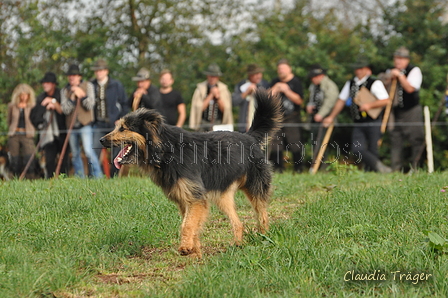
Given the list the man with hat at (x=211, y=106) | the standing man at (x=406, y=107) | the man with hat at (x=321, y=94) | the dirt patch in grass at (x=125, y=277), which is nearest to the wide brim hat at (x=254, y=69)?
the man with hat at (x=211, y=106)

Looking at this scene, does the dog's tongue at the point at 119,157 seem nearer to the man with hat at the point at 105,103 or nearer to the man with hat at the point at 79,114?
the man with hat at the point at 79,114

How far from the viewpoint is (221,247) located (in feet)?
18.0

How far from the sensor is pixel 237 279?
4051mm

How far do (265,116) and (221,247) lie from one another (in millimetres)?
1692

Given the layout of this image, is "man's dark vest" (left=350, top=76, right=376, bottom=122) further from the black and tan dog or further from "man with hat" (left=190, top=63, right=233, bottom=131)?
the black and tan dog

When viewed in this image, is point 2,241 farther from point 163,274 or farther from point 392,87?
point 392,87

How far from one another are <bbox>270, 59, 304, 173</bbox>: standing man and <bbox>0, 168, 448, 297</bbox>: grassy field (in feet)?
12.7

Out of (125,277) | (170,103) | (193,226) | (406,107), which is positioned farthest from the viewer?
(170,103)

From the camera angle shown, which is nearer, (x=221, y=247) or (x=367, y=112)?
(x=221, y=247)

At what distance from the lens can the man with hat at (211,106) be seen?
11.3 m

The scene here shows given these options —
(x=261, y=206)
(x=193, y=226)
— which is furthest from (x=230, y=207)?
(x=193, y=226)

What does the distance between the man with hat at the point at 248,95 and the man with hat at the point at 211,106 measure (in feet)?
0.98

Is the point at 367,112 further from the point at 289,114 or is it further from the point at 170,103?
the point at 170,103

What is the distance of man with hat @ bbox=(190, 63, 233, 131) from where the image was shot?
446 inches
